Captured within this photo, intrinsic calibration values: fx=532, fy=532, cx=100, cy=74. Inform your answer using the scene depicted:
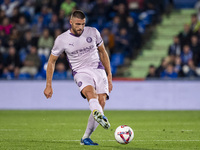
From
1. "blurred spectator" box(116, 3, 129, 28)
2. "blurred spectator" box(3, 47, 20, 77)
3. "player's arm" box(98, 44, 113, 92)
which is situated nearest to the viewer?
"player's arm" box(98, 44, 113, 92)

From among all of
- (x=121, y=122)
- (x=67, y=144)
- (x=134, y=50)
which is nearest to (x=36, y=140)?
(x=67, y=144)

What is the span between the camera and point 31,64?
62.8ft

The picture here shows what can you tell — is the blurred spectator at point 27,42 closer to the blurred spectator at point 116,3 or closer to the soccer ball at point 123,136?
the blurred spectator at point 116,3

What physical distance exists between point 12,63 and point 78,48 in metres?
11.4

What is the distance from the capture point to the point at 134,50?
67.3ft

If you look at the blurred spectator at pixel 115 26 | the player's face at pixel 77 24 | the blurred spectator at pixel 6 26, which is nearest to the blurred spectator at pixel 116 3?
the blurred spectator at pixel 115 26

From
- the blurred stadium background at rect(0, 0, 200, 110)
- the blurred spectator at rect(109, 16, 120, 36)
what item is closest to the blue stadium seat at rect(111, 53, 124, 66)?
the blurred stadium background at rect(0, 0, 200, 110)

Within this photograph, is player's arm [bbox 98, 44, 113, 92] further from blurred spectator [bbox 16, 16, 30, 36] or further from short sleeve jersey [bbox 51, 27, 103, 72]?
blurred spectator [bbox 16, 16, 30, 36]

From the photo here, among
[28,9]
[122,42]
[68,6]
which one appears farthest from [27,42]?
[122,42]

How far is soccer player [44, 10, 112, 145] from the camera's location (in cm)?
834

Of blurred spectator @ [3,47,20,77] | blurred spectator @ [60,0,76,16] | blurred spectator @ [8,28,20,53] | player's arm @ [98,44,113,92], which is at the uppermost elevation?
player's arm @ [98,44,113,92]

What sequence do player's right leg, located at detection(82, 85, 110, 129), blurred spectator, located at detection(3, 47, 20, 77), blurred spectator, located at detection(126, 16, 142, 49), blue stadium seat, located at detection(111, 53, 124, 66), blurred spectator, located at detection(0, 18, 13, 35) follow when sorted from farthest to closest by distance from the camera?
blurred spectator, located at detection(0, 18, 13, 35), blurred spectator, located at detection(126, 16, 142, 49), blue stadium seat, located at detection(111, 53, 124, 66), blurred spectator, located at detection(3, 47, 20, 77), player's right leg, located at detection(82, 85, 110, 129)

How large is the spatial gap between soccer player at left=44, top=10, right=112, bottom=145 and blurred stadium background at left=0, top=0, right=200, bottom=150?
2.09 m

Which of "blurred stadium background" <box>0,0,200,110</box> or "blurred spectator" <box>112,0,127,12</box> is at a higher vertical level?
"blurred spectator" <box>112,0,127,12</box>
